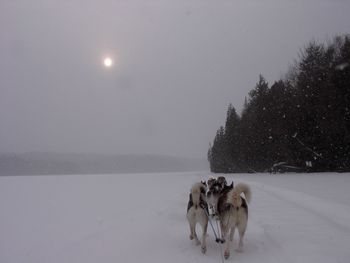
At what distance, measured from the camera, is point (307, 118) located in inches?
1532

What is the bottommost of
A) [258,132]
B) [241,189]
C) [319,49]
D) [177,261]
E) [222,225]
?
[177,261]

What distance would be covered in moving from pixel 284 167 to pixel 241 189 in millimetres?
40500

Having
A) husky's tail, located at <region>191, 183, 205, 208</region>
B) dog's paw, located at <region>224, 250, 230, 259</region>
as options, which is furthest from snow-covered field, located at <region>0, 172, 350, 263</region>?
husky's tail, located at <region>191, 183, 205, 208</region>

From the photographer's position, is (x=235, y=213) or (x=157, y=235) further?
(x=157, y=235)

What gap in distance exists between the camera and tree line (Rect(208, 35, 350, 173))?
3272cm

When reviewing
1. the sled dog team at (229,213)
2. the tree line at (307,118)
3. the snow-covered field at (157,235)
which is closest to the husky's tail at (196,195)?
the sled dog team at (229,213)

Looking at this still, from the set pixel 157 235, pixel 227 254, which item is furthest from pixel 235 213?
pixel 157 235

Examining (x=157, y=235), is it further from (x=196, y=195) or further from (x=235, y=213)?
(x=235, y=213)

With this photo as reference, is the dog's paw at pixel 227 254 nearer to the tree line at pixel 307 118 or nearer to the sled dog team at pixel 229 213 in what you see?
the sled dog team at pixel 229 213

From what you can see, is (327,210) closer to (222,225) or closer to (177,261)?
(222,225)

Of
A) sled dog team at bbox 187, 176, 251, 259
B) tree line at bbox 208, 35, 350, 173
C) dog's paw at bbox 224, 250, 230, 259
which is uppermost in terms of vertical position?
tree line at bbox 208, 35, 350, 173

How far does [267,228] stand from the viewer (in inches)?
354

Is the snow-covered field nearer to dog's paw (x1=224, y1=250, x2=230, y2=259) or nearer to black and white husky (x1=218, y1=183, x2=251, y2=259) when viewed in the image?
dog's paw (x1=224, y1=250, x2=230, y2=259)

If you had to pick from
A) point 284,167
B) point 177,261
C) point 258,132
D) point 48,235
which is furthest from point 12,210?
point 258,132
